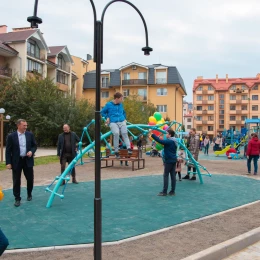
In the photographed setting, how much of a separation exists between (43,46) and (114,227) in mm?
36138

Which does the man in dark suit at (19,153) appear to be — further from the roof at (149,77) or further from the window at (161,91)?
the window at (161,91)

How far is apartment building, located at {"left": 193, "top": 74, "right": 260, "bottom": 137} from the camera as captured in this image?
74688 mm

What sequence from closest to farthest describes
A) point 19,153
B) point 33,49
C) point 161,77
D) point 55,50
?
point 19,153, point 33,49, point 55,50, point 161,77

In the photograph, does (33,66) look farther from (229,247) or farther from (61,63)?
(229,247)

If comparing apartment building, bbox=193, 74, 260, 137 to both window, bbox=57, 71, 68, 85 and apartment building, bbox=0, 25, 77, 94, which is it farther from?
apartment building, bbox=0, 25, 77, 94

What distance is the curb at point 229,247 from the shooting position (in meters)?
4.23

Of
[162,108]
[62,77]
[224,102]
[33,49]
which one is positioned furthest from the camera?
[224,102]

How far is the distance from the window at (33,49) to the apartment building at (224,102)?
48591 mm

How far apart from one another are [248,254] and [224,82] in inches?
3107

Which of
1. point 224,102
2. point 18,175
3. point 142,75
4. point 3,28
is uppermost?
point 3,28

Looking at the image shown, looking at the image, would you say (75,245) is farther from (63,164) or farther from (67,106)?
(67,106)

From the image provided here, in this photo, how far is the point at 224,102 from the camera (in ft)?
253

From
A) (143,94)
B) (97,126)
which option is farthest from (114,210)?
(143,94)

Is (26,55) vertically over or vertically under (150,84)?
over
